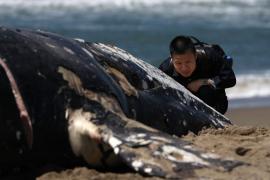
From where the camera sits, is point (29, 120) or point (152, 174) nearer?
point (152, 174)

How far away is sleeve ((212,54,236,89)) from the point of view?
639 cm

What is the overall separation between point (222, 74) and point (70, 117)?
Answer: 244 centimetres

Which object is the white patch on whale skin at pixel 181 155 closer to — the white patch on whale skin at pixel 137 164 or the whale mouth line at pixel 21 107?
the white patch on whale skin at pixel 137 164

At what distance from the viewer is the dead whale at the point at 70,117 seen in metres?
3.91

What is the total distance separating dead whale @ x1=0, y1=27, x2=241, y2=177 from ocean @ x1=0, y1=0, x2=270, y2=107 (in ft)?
19.1

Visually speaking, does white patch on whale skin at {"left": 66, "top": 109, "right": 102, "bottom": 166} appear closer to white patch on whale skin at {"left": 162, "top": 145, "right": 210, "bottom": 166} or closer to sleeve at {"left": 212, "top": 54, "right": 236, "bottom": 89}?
white patch on whale skin at {"left": 162, "top": 145, "right": 210, "bottom": 166}

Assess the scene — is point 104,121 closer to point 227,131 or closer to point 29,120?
point 29,120

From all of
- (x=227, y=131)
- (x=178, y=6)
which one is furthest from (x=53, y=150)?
(x=178, y=6)

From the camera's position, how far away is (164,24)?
19469 mm

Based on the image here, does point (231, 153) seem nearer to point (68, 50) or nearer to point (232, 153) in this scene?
point (232, 153)

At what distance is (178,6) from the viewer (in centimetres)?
2369

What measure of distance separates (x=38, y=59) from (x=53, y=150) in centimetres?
50

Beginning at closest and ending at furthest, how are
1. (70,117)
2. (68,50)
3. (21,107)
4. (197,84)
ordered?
(21,107), (70,117), (68,50), (197,84)

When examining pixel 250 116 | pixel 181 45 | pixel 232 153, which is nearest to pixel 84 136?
pixel 232 153
